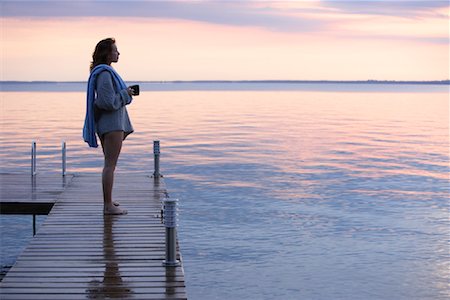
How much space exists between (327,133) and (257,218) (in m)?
25.1

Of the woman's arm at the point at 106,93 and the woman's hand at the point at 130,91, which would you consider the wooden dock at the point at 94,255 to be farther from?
the woman's hand at the point at 130,91

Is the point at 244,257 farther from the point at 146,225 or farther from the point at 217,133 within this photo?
the point at 217,133

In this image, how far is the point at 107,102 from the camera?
29.2 ft

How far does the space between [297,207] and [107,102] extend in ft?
32.6

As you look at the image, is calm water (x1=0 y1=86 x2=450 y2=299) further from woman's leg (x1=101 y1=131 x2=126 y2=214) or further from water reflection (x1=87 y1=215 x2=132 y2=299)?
water reflection (x1=87 y1=215 x2=132 y2=299)

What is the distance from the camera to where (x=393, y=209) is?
1806cm

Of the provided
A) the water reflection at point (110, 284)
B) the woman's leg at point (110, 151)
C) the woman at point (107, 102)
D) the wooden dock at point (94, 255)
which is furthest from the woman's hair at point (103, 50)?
the water reflection at point (110, 284)

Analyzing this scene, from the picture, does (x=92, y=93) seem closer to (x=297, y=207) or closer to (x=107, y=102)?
(x=107, y=102)

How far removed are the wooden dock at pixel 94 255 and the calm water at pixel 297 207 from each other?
6.51 ft

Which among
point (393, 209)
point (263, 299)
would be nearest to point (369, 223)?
point (393, 209)

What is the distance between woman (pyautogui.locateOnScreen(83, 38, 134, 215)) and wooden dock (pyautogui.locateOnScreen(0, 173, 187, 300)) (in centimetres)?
83

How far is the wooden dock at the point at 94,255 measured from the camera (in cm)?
660

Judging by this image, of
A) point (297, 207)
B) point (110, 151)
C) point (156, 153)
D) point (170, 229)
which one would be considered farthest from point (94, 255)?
point (297, 207)

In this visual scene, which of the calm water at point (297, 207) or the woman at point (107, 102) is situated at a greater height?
the woman at point (107, 102)
